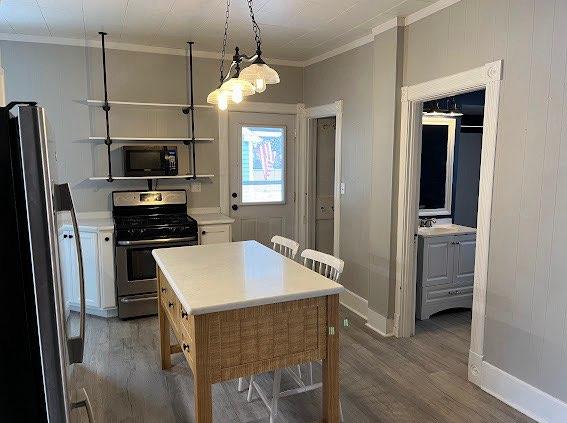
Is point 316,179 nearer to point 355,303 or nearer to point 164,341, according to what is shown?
point 355,303

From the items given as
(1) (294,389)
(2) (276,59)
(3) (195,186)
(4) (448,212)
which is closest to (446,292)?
(4) (448,212)

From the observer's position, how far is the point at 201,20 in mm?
3443

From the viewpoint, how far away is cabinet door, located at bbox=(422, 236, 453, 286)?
12.4 feet

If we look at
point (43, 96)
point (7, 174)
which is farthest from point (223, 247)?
point (43, 96)

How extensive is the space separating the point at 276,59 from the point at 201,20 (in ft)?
4.75

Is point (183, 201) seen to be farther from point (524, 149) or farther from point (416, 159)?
point (524, 149)

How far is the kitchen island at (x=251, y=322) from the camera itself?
1.82 metres

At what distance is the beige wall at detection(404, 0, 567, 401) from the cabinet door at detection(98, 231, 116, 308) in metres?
3.12

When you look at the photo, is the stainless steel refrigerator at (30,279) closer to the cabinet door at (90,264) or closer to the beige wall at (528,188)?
the beige wall at (528,188)

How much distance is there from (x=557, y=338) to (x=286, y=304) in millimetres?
1550

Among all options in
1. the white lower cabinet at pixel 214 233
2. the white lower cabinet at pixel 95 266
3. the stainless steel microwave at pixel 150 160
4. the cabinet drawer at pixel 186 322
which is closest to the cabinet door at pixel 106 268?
the white lower cabinet at pixel 95 266

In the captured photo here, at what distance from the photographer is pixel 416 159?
3.37 m

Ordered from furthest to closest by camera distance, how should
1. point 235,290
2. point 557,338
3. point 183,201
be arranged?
point 183,201
point 557,338
point 235,290

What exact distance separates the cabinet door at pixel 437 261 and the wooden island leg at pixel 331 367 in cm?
197
